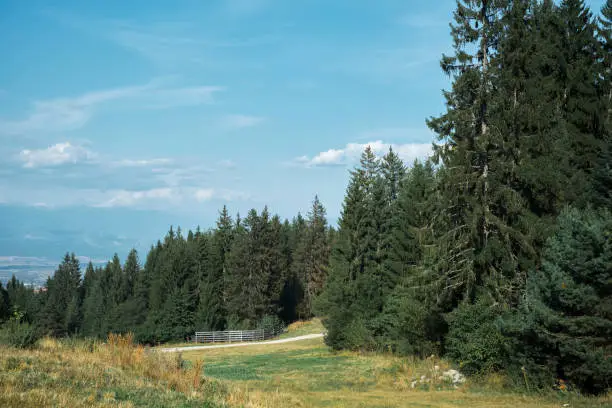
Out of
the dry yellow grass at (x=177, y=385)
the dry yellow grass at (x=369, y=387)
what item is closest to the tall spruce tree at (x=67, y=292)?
the dry yellow grass at (x=369, y=387)

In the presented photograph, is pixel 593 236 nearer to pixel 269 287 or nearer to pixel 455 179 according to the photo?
pixel 455 179

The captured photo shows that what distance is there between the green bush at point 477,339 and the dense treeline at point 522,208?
0.05 metres

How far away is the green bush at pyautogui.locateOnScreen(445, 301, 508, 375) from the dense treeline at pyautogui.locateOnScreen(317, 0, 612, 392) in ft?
Result: 0.17

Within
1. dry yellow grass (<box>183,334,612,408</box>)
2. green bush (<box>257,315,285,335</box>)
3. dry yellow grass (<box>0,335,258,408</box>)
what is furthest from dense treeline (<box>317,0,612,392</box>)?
green bush (<box>257,315,285,335</box>)

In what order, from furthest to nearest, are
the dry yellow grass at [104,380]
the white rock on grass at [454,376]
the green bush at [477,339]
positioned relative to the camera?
the white rock on grass at [454,376], the green bush at [477,339], the dry yellow grass at [104,380]

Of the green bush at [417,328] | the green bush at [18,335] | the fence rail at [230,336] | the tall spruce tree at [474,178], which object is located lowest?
the fence rail at [230,336]

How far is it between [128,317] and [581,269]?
81774mm

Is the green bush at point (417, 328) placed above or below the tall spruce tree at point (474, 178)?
below

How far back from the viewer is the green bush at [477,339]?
1988cm

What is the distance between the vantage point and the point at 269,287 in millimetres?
76688

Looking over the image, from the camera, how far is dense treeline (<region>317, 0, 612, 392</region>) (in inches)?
603

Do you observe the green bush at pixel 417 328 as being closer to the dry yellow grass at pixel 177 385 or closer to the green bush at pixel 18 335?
the dry yellow grass at pixel 177 385

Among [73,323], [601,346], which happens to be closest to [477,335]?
[601,346]

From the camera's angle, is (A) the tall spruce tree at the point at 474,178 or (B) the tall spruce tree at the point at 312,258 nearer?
(A) the tall spruce tree at the point at 474,178
